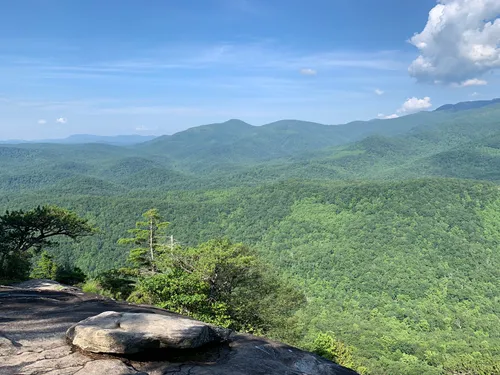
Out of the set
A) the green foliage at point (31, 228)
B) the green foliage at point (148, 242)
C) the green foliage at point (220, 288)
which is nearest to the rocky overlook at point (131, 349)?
the green foliage at point (220, 288)

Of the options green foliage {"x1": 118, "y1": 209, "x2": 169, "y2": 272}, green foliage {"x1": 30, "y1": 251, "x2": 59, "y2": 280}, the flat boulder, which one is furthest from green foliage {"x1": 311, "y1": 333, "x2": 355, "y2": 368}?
green foliage {"x1": 30, "y1": 251, "x2": 59, "y2": 280}

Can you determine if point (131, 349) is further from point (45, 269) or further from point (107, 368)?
point (45, 269)

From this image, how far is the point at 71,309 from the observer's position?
9.67 m

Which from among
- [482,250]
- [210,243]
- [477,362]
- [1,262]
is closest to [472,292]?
[482,250]

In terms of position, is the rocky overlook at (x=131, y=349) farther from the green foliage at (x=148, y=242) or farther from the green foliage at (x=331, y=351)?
the green foliage at (x=148, y=242)

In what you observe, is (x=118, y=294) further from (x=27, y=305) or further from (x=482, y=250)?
(x=482, y=250)

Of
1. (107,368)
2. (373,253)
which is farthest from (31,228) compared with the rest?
(373,253)

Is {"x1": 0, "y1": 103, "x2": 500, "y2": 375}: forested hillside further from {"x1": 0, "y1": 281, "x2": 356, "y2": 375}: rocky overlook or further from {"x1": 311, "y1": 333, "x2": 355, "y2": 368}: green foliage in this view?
{"x1": 0, "y1": 281, "x2": 356, "y2": 375}: rocky overlook

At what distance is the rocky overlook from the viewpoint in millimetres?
6473

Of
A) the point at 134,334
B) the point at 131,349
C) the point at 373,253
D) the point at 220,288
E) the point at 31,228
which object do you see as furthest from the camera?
the point at 373,253

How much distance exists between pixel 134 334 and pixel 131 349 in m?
0.28

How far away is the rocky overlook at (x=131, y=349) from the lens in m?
6.47

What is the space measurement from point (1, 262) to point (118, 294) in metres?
6.74

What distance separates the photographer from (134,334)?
6902mm
